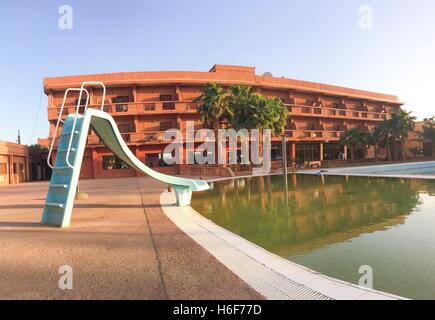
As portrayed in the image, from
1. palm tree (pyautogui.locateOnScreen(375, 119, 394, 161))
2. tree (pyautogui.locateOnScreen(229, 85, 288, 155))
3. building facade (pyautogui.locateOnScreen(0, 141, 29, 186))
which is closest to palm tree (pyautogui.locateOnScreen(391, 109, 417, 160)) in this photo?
palm tree (pyautogui.locateOnScreen(375, 119, 394, 161))

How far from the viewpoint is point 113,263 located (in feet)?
16.5

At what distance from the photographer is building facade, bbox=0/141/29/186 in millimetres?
32969

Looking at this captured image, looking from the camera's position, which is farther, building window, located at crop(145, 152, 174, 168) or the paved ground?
building window, located at crop(145, 152, 174, 168)

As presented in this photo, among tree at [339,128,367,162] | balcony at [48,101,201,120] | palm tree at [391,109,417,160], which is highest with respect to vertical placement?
balcony at [48,101,201,120]

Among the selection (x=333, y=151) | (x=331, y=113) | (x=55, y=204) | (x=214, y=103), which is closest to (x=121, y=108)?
(x=214, y=103)

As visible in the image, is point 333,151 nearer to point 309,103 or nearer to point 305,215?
point 309,103

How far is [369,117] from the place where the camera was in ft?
162

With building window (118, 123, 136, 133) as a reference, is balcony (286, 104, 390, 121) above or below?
above

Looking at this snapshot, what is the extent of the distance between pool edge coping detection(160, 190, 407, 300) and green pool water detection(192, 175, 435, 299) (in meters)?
0.66

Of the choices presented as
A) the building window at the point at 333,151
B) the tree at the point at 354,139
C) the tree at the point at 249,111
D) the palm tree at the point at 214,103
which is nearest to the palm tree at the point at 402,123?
the tree at the point at 354,139

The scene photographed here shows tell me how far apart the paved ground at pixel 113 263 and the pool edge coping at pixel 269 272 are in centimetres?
21

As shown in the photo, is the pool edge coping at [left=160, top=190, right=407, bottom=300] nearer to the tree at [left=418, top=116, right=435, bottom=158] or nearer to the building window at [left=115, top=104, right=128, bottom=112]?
the building window at [left=115, top=104, right=128, bottom=112]

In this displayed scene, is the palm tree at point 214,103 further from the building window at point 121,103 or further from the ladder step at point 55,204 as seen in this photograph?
the ladder step at point 55,204

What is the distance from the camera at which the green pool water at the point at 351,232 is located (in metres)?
4.89
